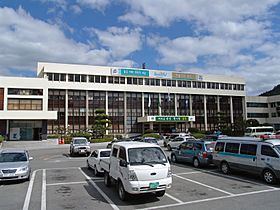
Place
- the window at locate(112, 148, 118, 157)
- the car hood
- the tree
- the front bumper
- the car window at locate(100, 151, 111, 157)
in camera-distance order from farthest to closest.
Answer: the tree → the car window at locate(100, 151, 111, 157) → the car hood → the window at locate(112, 148, 118, 157) → the front bumper

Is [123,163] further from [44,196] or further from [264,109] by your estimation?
[264,109]

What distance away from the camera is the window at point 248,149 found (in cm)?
1198

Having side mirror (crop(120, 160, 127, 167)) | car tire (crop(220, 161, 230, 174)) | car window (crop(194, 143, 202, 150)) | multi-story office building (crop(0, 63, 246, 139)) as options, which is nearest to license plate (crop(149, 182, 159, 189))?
side mirror (crop(120, 160, 127, 167))

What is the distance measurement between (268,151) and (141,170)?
6.32 meters

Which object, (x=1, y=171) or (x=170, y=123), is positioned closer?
(x=1, y=171)

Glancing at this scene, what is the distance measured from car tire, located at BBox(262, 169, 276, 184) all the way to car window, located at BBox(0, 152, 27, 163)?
1136cm

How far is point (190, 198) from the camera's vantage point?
29.3 ft

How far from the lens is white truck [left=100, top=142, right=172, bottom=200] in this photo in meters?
8.19

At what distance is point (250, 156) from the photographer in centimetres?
1203

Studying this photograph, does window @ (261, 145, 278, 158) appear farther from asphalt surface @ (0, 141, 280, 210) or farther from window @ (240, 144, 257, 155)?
asphalt surface @ (0, 141, 280, 210)

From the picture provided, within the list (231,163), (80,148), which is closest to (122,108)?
(80,148)

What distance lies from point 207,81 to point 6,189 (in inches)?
2484

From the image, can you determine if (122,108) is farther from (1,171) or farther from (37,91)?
(1,171)

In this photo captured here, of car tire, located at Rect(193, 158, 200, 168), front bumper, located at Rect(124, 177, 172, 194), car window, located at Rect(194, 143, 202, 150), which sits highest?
car window, located at Rect(194, 143, 202, 150)
